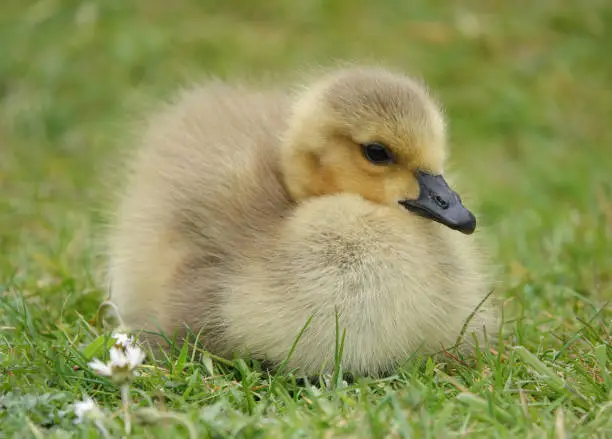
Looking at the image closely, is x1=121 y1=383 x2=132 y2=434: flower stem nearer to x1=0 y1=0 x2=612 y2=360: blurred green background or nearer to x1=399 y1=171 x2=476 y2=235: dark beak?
x1=399 y1=171 x2=476 y2=235: dark beak

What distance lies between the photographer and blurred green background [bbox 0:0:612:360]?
13.2 feet

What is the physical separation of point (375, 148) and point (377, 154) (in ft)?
0.06

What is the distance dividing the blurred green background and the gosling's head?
1.03 meters

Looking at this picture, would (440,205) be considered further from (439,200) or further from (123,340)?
(123,340)

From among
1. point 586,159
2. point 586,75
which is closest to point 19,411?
point 586,159

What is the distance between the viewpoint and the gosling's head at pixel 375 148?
2.57 m

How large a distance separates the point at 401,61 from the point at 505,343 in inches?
125

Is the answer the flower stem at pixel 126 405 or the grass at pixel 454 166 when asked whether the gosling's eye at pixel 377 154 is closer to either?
the grass at pixel 454 166

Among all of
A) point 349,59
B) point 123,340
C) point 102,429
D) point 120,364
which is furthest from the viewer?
point 349,59

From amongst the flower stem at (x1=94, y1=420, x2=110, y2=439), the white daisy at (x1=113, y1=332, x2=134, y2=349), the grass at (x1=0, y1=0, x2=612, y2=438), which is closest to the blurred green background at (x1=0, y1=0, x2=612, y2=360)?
the grass at (x1=0, y1=0, x2=612, y2=438)

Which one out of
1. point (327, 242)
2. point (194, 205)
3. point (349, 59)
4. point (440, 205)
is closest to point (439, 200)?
point (440, 205)

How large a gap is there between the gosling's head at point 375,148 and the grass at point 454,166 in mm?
429

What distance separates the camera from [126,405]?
2158 mm

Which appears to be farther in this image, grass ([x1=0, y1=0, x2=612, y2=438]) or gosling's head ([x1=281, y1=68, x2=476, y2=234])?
gosling's head ([x1=281, y1=68, x2=476, y2=234])
